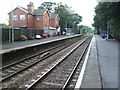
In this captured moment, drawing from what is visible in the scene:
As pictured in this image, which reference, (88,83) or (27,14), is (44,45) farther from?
(27,14)

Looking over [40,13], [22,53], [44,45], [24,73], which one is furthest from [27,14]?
[24,73]

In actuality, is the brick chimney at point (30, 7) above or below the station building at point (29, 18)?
above

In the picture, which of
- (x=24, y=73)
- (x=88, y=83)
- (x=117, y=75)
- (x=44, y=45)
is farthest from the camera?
A: (x=44, y=45)

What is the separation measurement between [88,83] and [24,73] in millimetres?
3835

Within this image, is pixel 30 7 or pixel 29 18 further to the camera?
pixel 30 7

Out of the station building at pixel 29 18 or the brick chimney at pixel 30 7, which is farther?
the brick chimney at pixel 30 7

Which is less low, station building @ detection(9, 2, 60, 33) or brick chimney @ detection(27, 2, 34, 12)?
brick chimney @ detection(27, 2, 34, 12)

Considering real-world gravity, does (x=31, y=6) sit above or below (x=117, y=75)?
above

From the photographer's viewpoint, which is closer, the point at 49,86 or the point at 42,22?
the point at 49,86

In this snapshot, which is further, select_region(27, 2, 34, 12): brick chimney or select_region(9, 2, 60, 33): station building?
select_region(27, 2, 34, 12): brick chimney

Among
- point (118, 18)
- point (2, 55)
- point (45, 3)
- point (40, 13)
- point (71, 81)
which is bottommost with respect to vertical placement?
point (71, 81)

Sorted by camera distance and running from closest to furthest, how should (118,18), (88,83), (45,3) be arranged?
(88,83) → (118,18) → (45,3)

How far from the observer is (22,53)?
50.2 feet

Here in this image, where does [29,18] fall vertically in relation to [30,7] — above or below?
below
